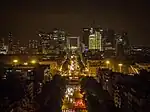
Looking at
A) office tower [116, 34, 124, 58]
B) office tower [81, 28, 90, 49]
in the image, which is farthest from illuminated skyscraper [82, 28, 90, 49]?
office tower [116, 34, 124, 58]

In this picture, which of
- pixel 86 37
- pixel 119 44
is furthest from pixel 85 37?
pixel 119 44

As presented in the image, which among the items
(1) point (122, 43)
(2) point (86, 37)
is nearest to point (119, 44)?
(1) point (122, 43)

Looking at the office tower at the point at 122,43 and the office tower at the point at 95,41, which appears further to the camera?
the office tower at the point at 95,41

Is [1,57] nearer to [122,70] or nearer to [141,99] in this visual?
[122,70]

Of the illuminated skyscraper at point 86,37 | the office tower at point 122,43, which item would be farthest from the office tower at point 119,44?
the illuminated skyscraper at point 86,37

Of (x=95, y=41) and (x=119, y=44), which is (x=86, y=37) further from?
(x=119, y=44)

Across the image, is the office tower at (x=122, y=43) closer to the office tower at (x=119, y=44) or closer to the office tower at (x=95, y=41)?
the office tower at (x=119, y=44)

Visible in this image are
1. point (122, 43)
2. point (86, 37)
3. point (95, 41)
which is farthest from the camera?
point (86, 37)

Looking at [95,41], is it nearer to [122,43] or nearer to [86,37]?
[86,37]

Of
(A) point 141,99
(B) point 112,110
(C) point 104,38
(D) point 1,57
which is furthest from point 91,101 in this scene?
(C) point 104,38

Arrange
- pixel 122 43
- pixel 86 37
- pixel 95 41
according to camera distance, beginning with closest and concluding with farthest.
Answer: pixel 122 43
pixel 95 41
pixel 86 37

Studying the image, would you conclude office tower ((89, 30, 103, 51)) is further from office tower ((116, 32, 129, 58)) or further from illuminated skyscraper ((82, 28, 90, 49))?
office tower ((116, 32, 129, 58))

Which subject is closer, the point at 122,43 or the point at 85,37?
the point at 122,43
